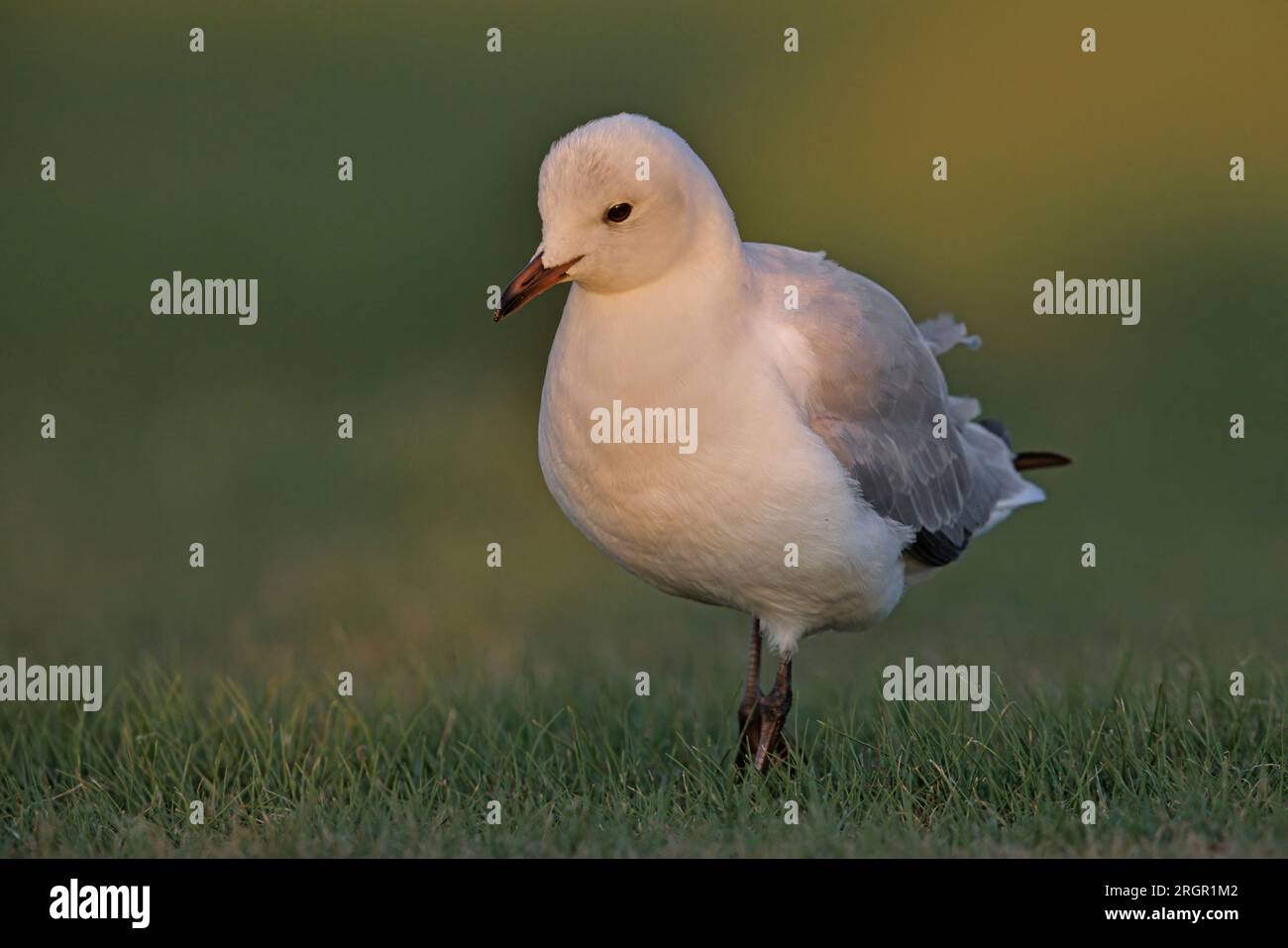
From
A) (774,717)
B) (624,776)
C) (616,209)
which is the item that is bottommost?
(624,776)

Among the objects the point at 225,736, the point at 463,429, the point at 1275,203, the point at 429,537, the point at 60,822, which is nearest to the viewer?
the point at 60,822

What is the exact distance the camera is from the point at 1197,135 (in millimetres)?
14820

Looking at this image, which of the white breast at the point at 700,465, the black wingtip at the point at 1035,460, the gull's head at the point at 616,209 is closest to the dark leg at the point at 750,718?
the white breast at the point at 700,465

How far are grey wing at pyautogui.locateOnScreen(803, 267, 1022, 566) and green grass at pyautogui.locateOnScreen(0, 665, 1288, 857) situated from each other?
698 mm

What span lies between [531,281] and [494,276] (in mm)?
8454

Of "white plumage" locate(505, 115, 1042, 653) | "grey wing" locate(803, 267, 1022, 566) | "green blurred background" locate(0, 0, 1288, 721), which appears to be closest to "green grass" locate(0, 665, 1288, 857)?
"white plumage" locate(505, 115, 1042, 653)

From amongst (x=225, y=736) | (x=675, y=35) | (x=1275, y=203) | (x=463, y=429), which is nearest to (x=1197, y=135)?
(x=1275, y=203)

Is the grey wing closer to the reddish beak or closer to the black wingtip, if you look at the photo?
the black wingtip

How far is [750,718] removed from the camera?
21.7 feet

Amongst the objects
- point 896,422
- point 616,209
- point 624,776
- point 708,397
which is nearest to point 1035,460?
point 896,422

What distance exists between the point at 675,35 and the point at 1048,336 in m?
3.85

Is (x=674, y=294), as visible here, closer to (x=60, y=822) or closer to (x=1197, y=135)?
(x=60, y=822)

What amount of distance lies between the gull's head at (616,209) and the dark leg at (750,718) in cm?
148

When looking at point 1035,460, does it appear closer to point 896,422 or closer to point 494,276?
point 896,422
